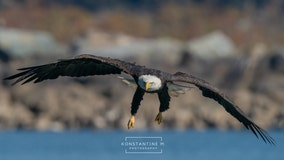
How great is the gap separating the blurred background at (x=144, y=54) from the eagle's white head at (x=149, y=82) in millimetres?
20072

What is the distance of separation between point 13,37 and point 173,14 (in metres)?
14.0

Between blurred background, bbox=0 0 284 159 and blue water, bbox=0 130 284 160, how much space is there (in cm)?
70

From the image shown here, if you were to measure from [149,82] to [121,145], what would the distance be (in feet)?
44.4

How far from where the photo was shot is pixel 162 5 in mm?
59500

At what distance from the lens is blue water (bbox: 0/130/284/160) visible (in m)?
25.6

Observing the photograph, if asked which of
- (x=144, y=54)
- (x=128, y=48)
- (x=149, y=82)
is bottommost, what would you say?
(x=149, y=82)

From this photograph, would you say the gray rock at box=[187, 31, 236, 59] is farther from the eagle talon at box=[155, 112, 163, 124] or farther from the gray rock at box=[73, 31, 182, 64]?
the eagle talon at box=[155, 112, 163, 124]

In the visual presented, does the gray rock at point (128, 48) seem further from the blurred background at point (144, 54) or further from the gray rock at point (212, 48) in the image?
the gray rock at point (212, 48)

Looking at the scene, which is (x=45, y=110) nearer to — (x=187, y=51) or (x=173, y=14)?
(x=187, y=51)

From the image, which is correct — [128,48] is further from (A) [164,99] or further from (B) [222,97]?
(B) [222,97]

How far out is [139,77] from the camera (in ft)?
45.5

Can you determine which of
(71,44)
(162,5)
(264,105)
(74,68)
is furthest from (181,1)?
Result: (74,68)

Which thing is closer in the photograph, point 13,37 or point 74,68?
point 74,68

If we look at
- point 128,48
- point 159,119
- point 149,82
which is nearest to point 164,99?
point 159,119
